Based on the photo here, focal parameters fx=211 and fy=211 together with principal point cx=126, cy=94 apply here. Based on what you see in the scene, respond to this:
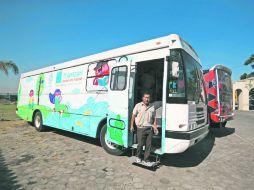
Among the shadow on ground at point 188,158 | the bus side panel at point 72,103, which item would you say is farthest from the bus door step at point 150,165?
the bus side panel at point 72,103

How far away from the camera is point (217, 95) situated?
9430 mm

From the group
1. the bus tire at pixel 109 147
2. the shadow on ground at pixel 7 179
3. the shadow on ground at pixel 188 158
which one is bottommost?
the shadow on ground at pixel 7 179

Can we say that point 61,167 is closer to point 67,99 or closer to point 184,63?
point 67,99

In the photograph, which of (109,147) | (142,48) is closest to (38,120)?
(109,147)

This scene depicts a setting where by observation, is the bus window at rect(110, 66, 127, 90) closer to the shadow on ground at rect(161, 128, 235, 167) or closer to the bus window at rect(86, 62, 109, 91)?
the bus window at rect(86, 62, 109, 91)

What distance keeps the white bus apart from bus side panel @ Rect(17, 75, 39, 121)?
179cm

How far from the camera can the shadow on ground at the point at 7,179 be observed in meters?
4.26

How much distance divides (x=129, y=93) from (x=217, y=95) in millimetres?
5445

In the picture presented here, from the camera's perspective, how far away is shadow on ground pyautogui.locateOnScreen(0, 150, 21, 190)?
14.0 feet

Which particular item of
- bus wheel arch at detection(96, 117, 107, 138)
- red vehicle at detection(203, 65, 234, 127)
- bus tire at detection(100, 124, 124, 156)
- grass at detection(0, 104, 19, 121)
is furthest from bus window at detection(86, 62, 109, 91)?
grass at detection(0, 104, 19, 121)

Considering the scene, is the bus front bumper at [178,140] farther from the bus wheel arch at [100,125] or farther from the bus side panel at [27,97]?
the bus side panel at [27,97]

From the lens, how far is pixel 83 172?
507 cm

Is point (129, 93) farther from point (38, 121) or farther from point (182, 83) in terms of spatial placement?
point (38, 121)

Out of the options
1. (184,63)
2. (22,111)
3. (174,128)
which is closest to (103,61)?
(184,63)
